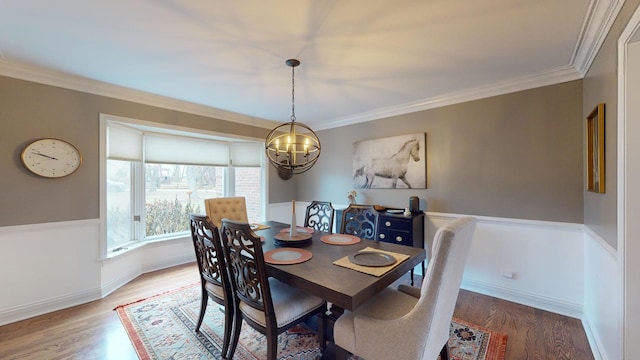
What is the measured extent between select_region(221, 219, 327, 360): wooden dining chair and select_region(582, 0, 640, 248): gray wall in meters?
2.03

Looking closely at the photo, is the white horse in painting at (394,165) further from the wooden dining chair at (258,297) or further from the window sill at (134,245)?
the window sill at (134,245)

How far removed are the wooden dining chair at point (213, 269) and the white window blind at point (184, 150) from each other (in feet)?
7.05

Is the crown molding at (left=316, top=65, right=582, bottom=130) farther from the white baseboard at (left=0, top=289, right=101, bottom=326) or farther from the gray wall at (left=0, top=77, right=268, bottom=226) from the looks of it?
the white baseboard at (left=0, top=289, right=101, bottom=326)

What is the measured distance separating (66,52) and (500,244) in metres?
4.67

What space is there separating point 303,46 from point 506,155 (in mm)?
2496

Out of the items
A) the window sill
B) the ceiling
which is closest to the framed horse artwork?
the ceiling

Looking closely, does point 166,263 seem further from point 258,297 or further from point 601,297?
point 601,297

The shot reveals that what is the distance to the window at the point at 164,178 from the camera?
312 centimetres

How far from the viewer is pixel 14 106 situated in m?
2.35

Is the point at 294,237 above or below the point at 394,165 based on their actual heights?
below

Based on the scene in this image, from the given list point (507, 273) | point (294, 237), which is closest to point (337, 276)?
point (294, 237)

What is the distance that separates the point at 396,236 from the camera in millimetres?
3176

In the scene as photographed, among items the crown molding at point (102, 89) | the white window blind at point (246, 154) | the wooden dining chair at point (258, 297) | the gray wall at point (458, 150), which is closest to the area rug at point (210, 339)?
the wooden dining chair at point (258, 297)

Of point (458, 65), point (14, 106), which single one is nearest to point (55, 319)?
point (14, 106)
